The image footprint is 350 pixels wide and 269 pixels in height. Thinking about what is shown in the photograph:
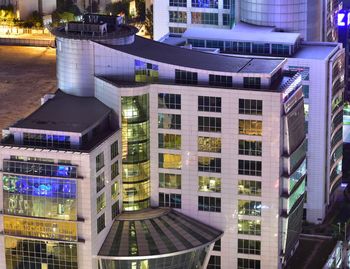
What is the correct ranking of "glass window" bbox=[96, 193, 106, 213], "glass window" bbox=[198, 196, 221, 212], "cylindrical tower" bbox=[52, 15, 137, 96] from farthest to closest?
1. "cylindrical tower" bbox=[52, 15, 137, 96]
2. "glass window" bbox=[198, 196, 221, 212]
3. "glass window" bbox=[96, 193, 106, 213]

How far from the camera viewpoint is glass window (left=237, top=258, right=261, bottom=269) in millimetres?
179125

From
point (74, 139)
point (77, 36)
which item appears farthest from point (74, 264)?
point (77, 36)

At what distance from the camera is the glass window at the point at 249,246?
586 ft

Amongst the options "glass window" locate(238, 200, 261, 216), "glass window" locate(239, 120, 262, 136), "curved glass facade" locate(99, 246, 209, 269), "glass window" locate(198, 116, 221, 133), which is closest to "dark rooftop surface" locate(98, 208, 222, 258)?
"curved glass facade" locate(99, 246, 209, 269)

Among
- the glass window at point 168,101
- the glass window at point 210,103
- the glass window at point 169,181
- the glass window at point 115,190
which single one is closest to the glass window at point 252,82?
the glass window at point 210,103

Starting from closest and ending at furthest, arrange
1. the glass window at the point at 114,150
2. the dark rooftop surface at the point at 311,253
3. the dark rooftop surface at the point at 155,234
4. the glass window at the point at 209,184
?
the dark rooftop surface at the point at 155,234 < the glass window at the point at 114,150 < the glass window at the point at 209,184 < the dark rooftop surface at the point at 311,253

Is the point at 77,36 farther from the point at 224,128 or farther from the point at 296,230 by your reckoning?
the point at 296,230

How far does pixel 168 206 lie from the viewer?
180750 mm

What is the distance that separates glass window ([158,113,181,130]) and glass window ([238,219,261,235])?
533 inches

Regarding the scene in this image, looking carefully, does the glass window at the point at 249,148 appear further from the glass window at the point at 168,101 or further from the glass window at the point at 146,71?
the glass window at the point at 146,71

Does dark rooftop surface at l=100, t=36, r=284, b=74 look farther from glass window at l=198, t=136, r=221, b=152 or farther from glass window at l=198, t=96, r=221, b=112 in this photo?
glass window at l=198, t=136, r=221, b=152

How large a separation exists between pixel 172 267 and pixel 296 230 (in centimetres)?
1829

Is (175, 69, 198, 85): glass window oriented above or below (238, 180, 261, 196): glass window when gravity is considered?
above

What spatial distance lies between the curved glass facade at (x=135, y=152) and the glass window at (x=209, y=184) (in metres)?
6.58
